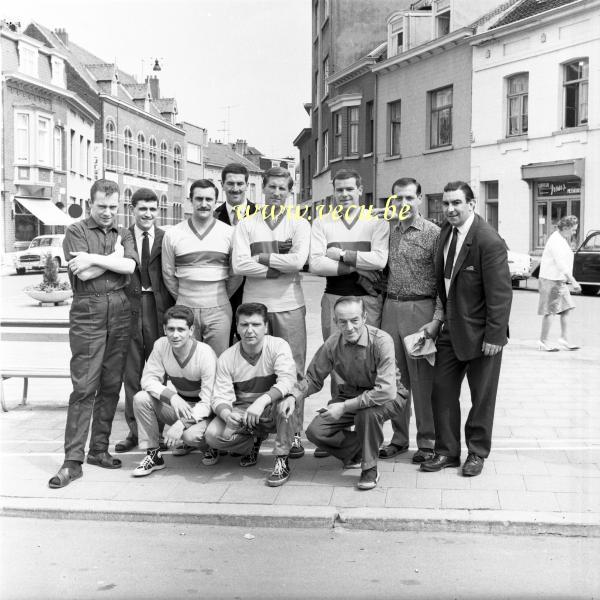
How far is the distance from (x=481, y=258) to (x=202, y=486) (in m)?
2.39

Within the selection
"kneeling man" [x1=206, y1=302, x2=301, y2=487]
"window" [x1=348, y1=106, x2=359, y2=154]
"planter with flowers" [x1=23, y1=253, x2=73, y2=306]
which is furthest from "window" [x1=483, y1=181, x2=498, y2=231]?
"kneeling man" [x1=206, y1=302, x2=301, y2=487]

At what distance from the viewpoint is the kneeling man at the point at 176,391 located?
5.52 m

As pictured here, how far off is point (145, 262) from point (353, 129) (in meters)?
29.5

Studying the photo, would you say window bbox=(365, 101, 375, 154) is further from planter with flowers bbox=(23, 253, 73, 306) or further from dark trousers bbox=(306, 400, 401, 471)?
dark trousers bbox=(306, 400, 401, 471)

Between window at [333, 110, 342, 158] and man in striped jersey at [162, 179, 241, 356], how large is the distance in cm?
2904

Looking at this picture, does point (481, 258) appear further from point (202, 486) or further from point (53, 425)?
point (53, 425)

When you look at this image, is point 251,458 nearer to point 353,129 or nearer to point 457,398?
point 457,398

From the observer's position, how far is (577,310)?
692 inches

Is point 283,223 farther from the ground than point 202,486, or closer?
farther from the ground

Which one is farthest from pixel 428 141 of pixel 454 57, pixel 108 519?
pixel 108 519

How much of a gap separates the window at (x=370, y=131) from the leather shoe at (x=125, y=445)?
1115 inches

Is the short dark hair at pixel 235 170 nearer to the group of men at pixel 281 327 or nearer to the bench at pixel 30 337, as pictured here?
the group of men at pixel 281 327

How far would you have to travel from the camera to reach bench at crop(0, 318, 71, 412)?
7590mm

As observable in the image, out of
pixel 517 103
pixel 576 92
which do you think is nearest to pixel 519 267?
pixel 576 92
